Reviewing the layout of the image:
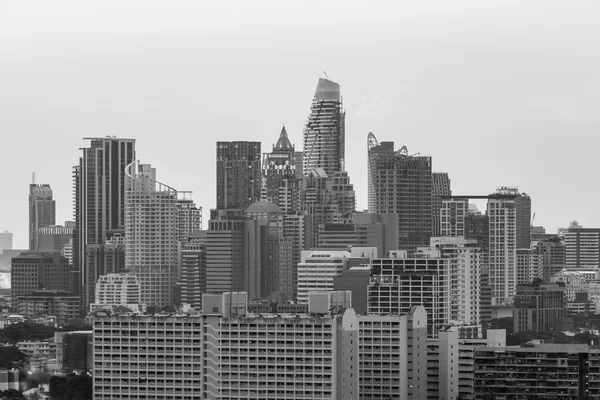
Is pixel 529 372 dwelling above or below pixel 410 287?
below

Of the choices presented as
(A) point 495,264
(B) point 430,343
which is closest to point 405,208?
(A) point 495,264

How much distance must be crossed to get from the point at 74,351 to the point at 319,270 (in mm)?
14377

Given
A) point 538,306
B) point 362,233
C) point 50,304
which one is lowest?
point 50,304

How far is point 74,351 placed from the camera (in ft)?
229

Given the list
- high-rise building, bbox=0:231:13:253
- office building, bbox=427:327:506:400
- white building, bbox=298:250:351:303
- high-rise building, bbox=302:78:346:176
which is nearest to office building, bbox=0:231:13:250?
high-rise building, bbox=0:231:13:253

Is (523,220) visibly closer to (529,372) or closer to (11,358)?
(11,358)

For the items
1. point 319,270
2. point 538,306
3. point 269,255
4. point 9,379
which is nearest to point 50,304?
point 269,255

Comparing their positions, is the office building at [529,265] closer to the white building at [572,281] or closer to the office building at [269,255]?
the white building at [572,281]

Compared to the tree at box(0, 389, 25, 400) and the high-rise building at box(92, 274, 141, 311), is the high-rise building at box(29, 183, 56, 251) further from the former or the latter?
the tree at box(0, 389, 25, 400)

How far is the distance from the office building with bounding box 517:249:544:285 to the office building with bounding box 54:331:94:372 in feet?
118

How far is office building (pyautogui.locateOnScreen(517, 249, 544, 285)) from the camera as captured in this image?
106m

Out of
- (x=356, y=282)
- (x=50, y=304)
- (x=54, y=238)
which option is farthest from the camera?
(x=54, y=238)

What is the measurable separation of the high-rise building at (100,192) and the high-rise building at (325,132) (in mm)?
10245

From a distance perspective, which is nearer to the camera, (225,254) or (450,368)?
(450,368)
